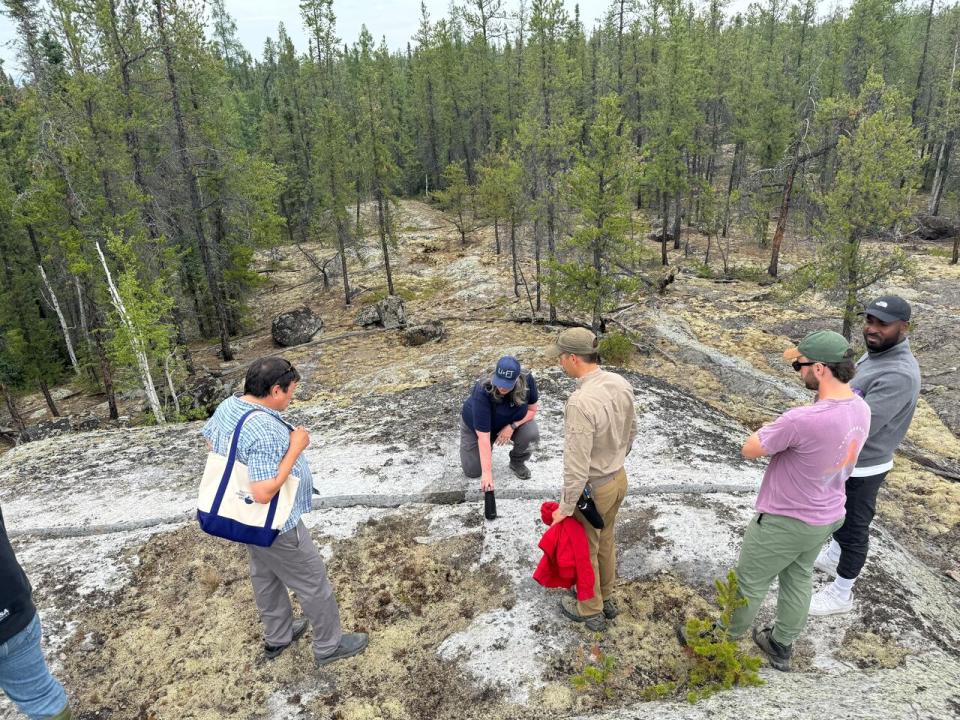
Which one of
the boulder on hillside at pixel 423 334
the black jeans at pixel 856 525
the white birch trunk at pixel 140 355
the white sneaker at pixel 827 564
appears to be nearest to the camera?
the black jeans at pixel 856 525

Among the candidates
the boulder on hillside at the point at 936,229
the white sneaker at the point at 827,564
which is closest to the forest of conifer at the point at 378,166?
the boulder on hillside at the point at 936,229

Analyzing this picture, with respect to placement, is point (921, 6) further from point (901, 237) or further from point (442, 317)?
point (442, 317)

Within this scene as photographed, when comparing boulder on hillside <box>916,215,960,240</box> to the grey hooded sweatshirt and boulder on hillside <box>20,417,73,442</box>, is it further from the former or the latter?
boulder on hillside <box>20,417,73,442</box>

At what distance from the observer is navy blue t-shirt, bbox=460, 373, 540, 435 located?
4848mm

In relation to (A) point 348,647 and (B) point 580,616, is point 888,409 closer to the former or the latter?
(B) point 580,616

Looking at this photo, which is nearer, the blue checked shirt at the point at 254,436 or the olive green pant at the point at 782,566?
the blue checked shirt at the point at 254,436

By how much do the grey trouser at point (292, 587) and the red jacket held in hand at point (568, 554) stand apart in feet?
4.76

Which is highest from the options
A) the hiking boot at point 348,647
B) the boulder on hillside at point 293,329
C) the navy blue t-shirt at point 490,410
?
the navy blue t-shirt at point 490,410

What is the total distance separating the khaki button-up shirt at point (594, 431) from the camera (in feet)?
10.6

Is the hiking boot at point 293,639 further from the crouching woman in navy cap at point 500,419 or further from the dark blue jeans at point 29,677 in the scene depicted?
the crouching woman in navy cap at point 500,419

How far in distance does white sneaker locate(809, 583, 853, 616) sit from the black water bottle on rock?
101 inches

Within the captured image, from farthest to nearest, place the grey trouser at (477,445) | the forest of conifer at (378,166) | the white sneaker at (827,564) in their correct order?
1. the forest of conifer at (378,166)
2. the grey trouser at (477,445)
3. the white sneaker at (827,564)

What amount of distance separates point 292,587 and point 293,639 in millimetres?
726

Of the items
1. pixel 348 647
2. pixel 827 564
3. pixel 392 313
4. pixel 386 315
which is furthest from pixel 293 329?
pixel 827 564
